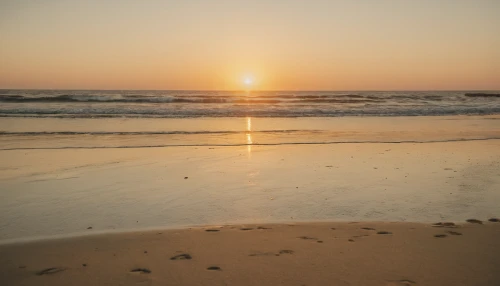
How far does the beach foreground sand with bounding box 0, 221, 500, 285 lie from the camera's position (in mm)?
3598

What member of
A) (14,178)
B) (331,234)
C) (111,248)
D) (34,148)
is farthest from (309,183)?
(34,148)

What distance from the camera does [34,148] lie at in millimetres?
11930

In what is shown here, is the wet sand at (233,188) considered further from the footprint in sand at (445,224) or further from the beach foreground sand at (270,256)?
the beach foreground sand at (270,256)

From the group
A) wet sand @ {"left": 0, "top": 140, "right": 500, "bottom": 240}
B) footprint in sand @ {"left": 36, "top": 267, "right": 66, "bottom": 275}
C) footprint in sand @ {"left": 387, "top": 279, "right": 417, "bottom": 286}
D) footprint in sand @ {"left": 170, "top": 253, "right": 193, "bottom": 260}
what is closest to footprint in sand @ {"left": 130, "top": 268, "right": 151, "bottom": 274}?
footprint in sand @ {"left": 170, "top": 253, "right": 193, "bottom": 260}

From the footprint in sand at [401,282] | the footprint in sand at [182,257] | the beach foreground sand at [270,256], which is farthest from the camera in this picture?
the footprint in sand at [182,257]

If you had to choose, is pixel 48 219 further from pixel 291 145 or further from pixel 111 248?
pixel 291 145

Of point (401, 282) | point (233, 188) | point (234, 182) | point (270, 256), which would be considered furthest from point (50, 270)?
point (234, 182)

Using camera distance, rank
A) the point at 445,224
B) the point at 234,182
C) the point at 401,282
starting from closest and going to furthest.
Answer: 1. the point at 401,282
2. the point at 445,224
3. the point at 234,182

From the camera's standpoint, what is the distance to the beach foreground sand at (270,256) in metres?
3.60

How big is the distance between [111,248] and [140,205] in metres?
1.79

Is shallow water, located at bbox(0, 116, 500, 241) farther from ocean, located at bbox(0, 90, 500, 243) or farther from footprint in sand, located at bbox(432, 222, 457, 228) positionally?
footprint in sand, located at bbox(432, 222, 457, 228)

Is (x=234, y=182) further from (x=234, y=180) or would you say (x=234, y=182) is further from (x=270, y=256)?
(x=270, y=256)

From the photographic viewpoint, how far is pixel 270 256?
4082mm

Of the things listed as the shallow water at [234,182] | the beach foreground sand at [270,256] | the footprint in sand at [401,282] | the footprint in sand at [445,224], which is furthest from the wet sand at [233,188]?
the footprint in sand at [401,282]
